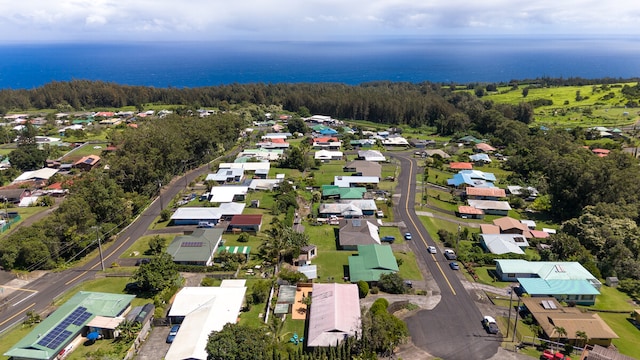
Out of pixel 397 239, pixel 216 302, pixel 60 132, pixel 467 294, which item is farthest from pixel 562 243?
pixel 60 132

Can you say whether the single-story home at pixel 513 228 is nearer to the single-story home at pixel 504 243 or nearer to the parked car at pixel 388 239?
the single-story home at pixel 504 243

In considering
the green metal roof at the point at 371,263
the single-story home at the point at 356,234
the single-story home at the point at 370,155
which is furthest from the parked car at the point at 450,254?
the single-story home at the point at 370,155

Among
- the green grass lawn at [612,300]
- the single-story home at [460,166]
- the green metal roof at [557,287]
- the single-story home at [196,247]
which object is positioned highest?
the single-story home at [460,166]

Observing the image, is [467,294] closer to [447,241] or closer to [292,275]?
[447,241]

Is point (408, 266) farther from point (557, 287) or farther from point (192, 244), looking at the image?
point (192, 244)

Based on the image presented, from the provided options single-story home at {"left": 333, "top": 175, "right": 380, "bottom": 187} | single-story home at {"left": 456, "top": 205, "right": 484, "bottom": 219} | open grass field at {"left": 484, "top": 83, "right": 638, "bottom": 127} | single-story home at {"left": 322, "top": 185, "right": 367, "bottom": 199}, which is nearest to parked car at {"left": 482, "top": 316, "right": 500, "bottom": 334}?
single-story home at {"left": 456, "top": 205, "right": 484, "bottom": 219}

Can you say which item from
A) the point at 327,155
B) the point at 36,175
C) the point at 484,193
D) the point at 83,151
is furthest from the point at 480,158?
Result: the point at 83,151
